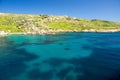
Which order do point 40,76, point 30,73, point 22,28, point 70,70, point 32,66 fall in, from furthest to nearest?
point 22,28 < point 32,66 < point 70,70 < point 30,73 < point 40,76

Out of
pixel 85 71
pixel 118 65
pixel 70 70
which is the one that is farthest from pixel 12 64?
pixel 118 65

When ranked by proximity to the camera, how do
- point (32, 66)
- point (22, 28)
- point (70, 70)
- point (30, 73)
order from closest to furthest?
point (30, 73) < point (70, 70) < point (32, 66) < point (22, 28)

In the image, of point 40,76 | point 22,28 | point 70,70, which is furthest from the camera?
point 22,28

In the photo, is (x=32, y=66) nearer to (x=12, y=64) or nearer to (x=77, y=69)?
(x=12, y=64)

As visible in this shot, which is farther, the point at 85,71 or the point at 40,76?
the point at 85,71

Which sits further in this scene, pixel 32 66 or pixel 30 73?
pixel 32 66

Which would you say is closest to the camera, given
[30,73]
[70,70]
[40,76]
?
[40,76]

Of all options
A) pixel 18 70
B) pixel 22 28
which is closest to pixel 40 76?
pixel 18 70

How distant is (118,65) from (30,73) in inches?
1113

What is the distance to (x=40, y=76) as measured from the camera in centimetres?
4019

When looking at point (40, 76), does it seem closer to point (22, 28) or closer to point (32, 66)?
point (32, 66)

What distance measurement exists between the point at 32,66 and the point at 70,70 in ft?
40.4

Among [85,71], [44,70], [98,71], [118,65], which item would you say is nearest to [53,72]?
[44,70]

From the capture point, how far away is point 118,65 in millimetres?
51812
